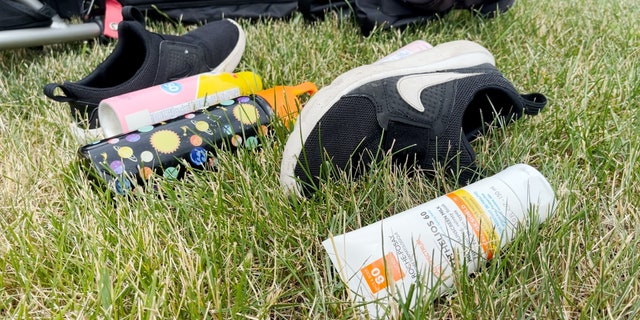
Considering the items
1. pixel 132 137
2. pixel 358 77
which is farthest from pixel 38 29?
pixel 358 77

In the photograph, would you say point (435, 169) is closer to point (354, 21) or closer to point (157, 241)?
point (157, 241)

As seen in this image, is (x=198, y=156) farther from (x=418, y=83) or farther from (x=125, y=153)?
(x=418, y=83)

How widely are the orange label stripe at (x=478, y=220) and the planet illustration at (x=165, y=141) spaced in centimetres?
59

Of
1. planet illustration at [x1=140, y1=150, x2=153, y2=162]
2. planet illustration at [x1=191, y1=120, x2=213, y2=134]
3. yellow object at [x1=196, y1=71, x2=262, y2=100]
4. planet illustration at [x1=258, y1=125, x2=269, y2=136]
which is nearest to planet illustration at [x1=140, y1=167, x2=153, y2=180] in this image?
planet illustration at [x1=140, y1=150, x2=153, y2=162]

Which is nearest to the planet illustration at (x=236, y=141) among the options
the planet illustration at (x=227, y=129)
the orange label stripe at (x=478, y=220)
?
the planet illustration at (x=227, y=129)

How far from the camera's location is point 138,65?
1.50m

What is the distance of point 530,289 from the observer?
0.81m

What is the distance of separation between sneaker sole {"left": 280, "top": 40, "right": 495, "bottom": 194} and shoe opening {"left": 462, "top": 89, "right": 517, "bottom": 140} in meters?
0.10

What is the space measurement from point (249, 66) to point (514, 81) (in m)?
0.83

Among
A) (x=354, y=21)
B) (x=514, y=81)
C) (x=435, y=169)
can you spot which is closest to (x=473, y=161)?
(x=435, y=169)

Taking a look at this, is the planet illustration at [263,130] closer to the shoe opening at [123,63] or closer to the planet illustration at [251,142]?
the planet illustration at [251,142]

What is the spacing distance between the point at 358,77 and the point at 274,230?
406 mm

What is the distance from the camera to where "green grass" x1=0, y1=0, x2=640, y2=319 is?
0.77 meters

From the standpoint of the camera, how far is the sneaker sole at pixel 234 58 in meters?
1.66
